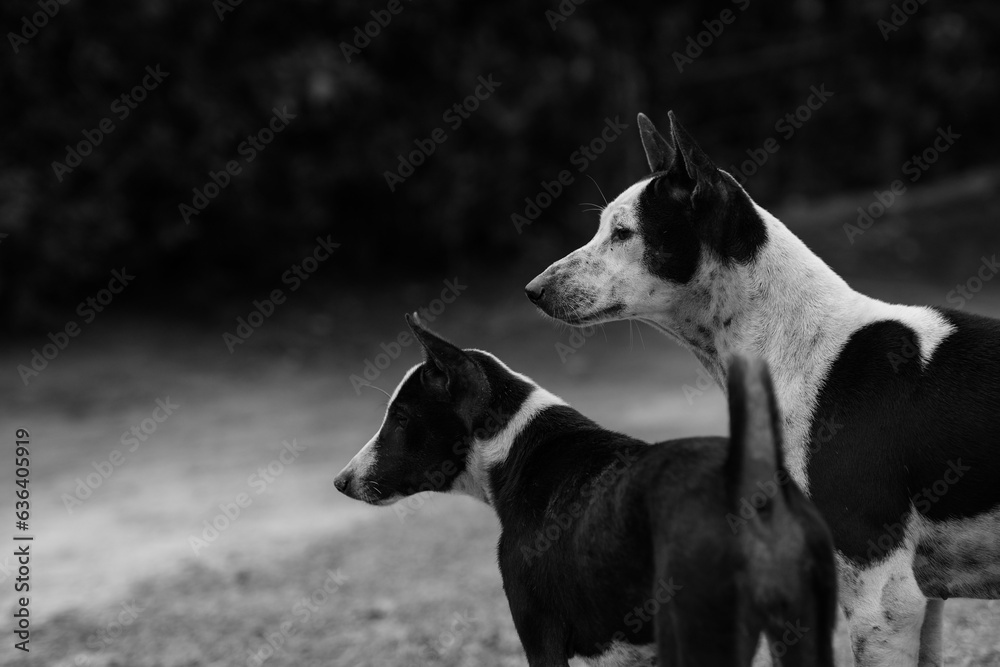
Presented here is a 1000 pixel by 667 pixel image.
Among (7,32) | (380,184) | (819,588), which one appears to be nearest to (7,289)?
(7,32)

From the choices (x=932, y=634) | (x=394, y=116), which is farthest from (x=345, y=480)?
(x=394, y=116)

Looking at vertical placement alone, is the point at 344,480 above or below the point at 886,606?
above

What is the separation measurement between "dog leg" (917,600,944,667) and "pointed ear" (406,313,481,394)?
71.2 inches

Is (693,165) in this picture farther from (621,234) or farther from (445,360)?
(445,360)

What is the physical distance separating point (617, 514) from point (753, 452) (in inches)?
21.8

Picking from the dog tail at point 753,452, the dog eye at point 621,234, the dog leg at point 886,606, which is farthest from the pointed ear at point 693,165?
the dog leg at point 886,606

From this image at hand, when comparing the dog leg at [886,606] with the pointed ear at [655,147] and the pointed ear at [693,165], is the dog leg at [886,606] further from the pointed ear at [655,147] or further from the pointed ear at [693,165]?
the pointed ear at [655,147]

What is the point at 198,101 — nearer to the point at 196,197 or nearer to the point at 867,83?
the point at 196,197

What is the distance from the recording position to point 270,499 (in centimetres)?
908

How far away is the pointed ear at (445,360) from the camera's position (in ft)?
13.4

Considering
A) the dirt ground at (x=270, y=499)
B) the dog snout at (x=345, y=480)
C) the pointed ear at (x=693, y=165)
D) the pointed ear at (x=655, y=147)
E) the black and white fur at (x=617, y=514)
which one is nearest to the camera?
the black and white fur at (x=617, y=514)

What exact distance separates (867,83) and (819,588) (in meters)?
13.7

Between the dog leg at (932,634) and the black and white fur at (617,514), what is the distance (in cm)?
111

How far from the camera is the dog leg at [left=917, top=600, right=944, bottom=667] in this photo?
4078mm
